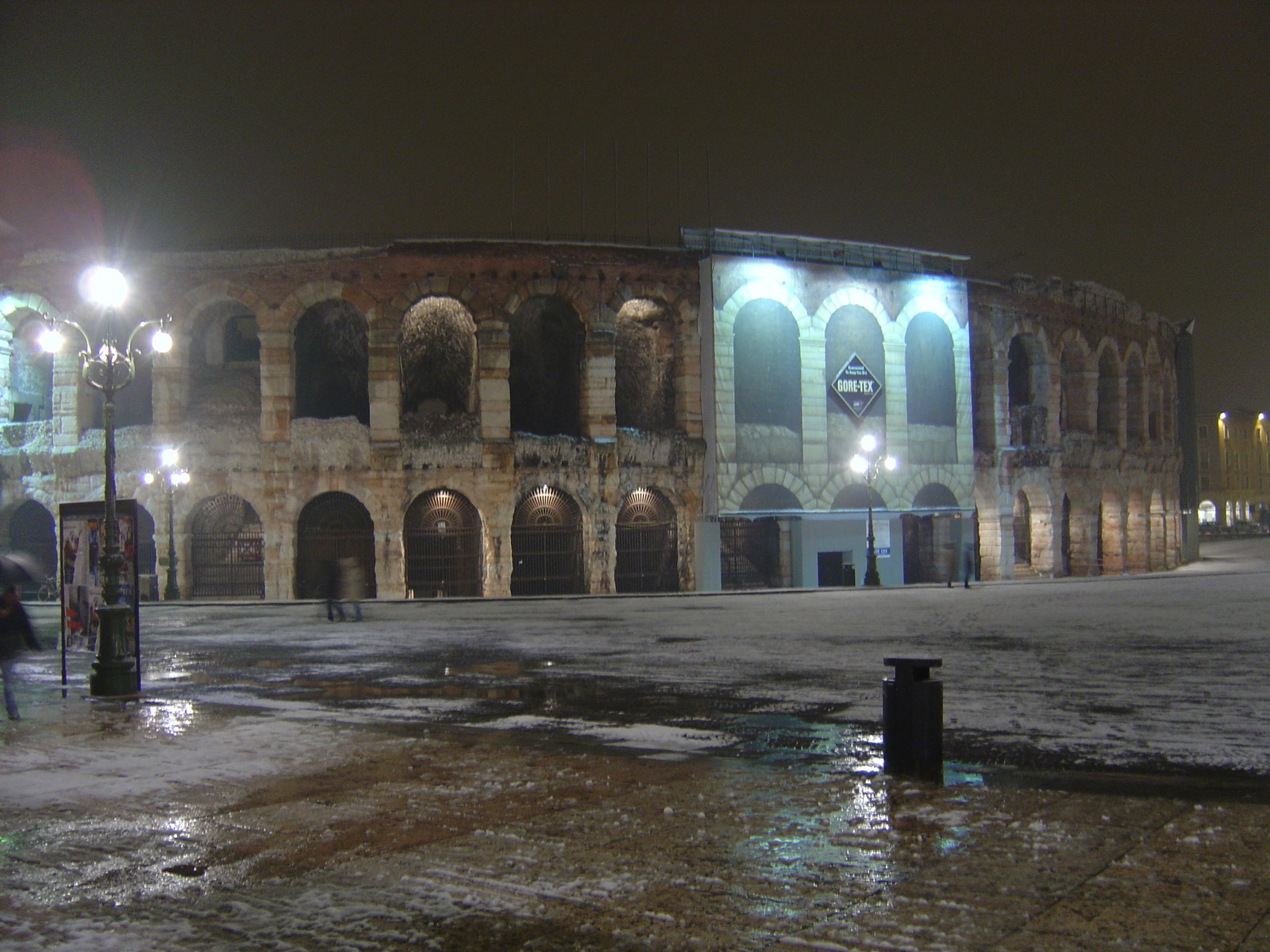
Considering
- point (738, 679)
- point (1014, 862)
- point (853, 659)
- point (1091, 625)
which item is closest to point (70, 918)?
point (1014, 862)

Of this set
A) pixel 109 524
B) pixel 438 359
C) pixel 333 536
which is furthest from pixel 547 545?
pixel 109 524

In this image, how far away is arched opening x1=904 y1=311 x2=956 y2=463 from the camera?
128 feet

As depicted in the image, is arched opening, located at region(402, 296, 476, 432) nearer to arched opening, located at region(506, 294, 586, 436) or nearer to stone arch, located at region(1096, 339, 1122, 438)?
arched opening, located at region(506, 294, 586, 436)

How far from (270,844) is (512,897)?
1812mm

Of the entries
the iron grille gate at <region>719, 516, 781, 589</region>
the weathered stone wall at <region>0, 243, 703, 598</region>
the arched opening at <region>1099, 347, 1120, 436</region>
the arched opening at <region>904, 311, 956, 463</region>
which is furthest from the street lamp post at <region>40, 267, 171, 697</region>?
the arched opening at <region>1099, 347, 1120, 436</region>

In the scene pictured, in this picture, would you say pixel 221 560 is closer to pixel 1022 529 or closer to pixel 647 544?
pixel 647 544

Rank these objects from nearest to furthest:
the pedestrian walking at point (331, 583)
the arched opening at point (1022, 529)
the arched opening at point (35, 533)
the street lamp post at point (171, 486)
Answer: the pedestrian walking at point (331, 583) → the street lamp post at point (171, 486) → the arched opening at point (35, 533) → the arched opening at point (1022, 529)

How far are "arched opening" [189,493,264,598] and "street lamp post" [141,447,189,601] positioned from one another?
0.91 metres

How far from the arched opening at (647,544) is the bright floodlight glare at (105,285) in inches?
892

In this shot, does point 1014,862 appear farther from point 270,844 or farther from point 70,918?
point 70,918

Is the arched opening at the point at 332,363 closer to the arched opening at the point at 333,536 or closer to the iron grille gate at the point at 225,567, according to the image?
the arched opening at the point at 333,536

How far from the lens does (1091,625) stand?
1886 centimetres

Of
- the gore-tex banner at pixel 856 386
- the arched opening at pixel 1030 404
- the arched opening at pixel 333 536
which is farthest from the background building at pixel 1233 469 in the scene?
the arched opening at pixel 333 536

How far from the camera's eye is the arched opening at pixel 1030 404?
139 feet
